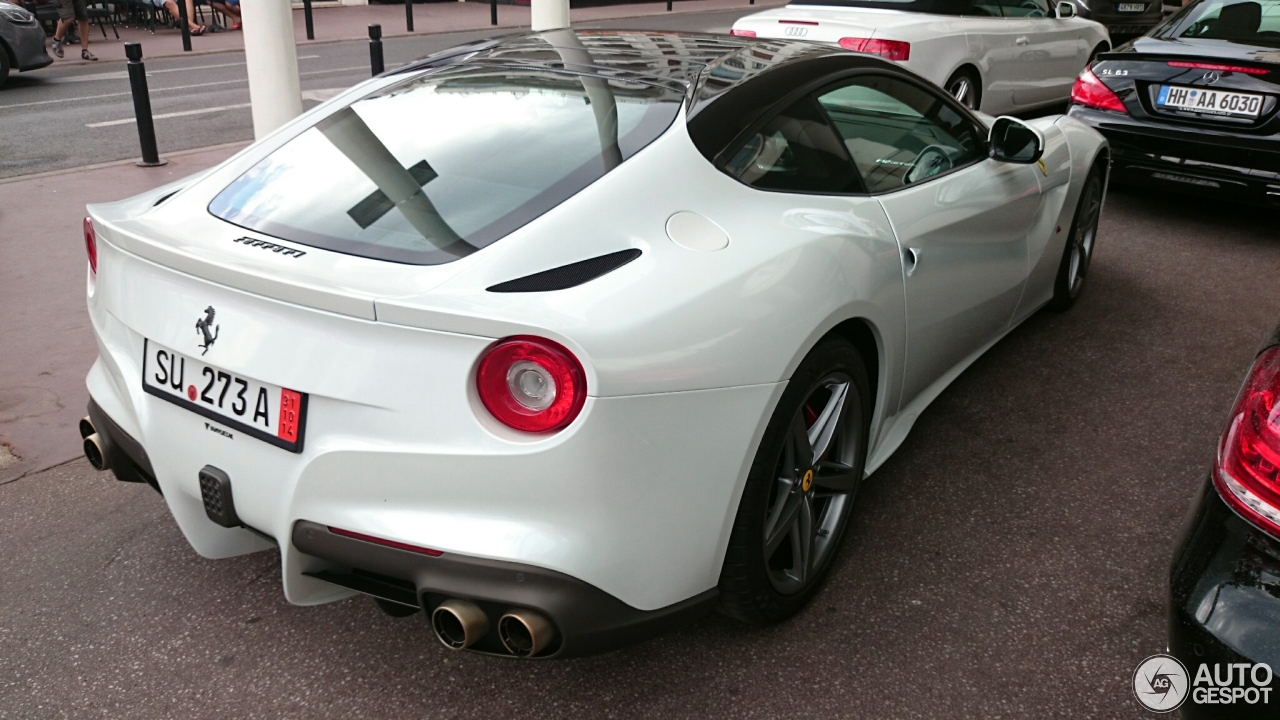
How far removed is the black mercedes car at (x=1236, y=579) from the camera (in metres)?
1.79

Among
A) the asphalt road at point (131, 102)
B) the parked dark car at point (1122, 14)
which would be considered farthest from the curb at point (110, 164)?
the parked dark car at point (1122, 14)

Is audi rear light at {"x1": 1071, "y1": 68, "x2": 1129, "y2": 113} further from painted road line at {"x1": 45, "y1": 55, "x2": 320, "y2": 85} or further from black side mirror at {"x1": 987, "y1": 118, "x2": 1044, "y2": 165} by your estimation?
painted road line at {"x1": 45, "y1": 55, "x2": 320, "y2": 85}

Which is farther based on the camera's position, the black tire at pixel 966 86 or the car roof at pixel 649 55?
the black tire at pixel 966 86

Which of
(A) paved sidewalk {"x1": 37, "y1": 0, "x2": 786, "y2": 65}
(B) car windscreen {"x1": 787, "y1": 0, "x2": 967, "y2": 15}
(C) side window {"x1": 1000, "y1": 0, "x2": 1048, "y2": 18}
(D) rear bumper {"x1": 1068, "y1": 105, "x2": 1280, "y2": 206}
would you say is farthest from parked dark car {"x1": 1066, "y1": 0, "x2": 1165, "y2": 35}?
(A) paved sidewalk {"x1": 37, "y1": 0, "x2": 786, "y2": 65}

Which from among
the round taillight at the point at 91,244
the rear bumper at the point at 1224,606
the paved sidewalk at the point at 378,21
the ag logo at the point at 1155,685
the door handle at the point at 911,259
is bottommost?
the ag logo at the point at 1155,685

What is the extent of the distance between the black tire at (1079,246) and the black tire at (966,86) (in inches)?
128

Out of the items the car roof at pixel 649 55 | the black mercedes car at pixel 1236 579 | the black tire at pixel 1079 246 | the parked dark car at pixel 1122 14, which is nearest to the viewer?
the black mercedes car at pixel 1236 579

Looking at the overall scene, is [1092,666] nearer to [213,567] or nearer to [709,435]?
[709,435]

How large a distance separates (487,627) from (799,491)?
0.95 metres

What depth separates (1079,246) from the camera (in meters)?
4.96

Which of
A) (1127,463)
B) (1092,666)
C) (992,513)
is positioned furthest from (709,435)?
(1127,463)

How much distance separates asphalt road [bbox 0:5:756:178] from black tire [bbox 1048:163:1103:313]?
3107 millimetres

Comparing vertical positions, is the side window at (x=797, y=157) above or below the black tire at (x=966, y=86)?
above

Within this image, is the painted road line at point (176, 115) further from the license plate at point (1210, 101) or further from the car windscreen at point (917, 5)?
the license plate at point (1210, 101)
